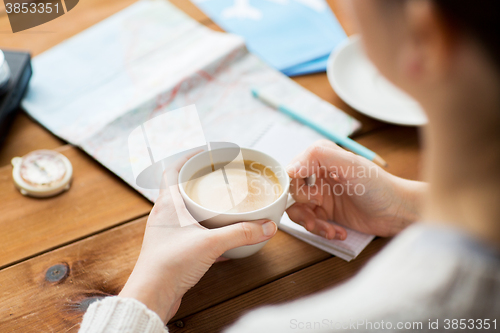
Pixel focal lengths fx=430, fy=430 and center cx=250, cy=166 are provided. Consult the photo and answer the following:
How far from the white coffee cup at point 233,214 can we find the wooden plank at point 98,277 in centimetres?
4

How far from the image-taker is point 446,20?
0.26m

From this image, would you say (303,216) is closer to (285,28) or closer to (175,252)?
(175,252)

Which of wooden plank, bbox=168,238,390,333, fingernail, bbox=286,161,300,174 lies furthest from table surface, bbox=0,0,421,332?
fingernail, bbox=286,161,300,174

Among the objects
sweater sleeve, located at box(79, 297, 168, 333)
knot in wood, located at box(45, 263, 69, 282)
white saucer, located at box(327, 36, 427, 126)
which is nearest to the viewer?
sweater sleeve, located at box(79, 297, 168, 333)

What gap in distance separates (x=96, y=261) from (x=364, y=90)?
24.4 inches

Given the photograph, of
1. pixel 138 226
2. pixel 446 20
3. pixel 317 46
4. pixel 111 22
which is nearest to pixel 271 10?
pixel 317 46

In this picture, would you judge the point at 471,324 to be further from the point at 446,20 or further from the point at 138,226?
the point at 138,226

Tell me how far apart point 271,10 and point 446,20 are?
94 centimetres

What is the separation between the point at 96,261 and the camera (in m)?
0.60

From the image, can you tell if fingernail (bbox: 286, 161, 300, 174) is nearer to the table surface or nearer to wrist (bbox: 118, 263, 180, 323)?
the table surface

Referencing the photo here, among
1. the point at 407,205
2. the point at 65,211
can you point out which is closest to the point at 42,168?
the point at 65,211

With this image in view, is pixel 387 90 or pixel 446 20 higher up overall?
pixel 446 20

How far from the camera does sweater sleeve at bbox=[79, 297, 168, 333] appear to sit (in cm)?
45

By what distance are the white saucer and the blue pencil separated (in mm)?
89
